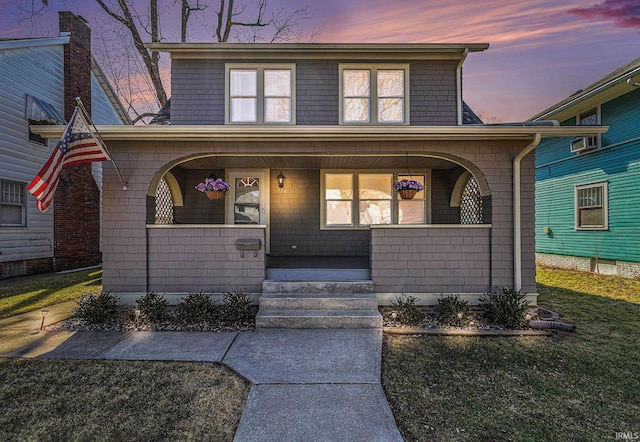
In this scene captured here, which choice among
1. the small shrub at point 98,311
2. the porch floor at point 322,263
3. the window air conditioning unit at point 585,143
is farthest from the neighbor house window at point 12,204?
the window air conditioning unit at point 585,143

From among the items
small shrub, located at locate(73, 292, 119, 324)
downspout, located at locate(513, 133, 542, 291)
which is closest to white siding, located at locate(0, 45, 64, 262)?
small shrub, located at locate(73, 292, 119, 324)

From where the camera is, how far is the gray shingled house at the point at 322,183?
527cm

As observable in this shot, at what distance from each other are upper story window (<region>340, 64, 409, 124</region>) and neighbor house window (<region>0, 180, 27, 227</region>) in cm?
946

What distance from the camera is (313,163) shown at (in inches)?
270

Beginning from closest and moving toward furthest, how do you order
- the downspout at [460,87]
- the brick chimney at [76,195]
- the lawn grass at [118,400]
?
1. the lawn grass at [118,400]
2. the downspout at [460,87]
3. the brick chimney at [76,195]

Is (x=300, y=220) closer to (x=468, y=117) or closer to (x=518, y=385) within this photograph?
(x=468, y=117)

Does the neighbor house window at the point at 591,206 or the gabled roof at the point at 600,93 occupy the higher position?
the gabled roof at the point at 600,93

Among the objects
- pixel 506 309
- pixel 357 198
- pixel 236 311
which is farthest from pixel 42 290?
pixel 506 309

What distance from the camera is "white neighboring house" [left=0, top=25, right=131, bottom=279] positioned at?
8266 millimetres

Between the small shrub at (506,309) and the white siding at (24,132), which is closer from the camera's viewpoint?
the small shrub at (506,309)

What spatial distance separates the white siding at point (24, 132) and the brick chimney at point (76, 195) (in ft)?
0.92

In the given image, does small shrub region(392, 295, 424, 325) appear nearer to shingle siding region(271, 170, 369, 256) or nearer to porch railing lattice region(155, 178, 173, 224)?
shingle siding region(271, 170, 369, 256)

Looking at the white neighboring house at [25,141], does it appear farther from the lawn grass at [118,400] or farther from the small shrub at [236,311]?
the small shrub at [236,311]

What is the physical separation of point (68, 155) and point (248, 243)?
9.52 ft
